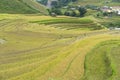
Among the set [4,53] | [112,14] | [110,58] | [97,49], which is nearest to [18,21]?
[4,53]

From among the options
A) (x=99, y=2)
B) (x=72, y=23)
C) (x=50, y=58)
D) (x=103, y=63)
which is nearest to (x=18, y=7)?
(x=72, y=23)

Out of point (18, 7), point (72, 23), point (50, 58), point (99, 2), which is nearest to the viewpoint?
point (50, 58)

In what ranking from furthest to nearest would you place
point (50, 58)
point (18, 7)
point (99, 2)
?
point (99, 2) < point (18, 7) < point (50, 58)

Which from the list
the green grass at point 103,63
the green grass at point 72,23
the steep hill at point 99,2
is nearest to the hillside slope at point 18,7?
the green grass at point 72,23

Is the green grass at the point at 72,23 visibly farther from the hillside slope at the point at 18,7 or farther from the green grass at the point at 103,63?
the green grass at the point at 103,63

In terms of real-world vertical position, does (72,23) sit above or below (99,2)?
above

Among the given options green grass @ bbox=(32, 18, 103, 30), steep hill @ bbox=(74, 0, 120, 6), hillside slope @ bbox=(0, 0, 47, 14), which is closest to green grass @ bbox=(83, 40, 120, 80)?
green grass @ bbox=(32, 18, 103, 30)

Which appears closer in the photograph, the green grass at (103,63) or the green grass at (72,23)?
the green grass at (103,63)

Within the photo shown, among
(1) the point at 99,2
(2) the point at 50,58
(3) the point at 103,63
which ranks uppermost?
(3) the point at 103,63

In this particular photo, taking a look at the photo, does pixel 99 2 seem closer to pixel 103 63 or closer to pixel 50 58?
pixel 50 58

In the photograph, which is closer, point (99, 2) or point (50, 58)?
point (50, 58)
